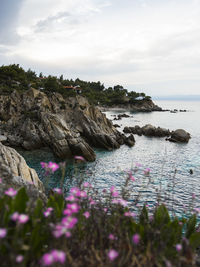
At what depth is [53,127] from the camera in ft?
100

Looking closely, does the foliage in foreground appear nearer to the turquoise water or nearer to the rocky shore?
the turquoise water

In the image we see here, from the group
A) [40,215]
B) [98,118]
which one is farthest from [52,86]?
[40,215]

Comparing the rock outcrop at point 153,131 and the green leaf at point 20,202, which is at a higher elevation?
the green leaf at point 20,202

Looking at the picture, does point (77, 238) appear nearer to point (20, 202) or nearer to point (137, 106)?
point (20, 202)

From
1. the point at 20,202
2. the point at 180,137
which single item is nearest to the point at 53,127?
the point at 180,137

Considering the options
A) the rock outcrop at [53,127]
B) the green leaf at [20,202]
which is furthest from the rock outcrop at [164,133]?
the green leaf at [20,202]

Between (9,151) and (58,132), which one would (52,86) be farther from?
(9,151)

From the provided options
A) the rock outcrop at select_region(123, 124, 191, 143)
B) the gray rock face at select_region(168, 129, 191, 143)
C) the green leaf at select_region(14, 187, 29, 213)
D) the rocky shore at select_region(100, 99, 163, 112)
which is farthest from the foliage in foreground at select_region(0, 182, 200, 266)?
the rocky shore at select_region(100, 99, 163, 112)

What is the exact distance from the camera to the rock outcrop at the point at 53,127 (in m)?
28.4

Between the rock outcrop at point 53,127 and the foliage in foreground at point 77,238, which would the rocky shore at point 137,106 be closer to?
the rock outcrop at point 53,127

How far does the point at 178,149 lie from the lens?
35875 millimetres

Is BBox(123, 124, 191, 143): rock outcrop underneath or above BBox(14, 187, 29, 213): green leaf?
underneath

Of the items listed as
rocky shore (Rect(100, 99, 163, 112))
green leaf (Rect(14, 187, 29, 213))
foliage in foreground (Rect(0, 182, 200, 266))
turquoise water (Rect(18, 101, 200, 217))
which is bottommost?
turquoise water (Rect(18, 101, 200, 217))

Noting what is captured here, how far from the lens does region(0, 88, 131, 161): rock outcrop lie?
28359 millimetres
